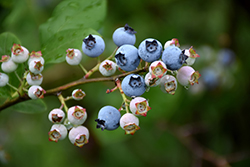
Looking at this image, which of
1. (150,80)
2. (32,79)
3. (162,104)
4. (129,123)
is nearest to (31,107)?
(32,79)

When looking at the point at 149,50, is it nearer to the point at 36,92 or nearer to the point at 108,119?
the point at 108,119

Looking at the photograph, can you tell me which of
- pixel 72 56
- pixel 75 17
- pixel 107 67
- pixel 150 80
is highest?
pixel 75 17

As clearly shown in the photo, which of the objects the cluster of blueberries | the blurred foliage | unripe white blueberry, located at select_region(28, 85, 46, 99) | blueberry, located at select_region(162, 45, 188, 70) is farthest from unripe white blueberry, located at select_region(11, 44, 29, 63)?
the blurred foliage

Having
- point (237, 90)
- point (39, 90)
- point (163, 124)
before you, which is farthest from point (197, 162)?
point (39, 90)

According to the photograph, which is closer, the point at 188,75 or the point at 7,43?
the point at 188,75

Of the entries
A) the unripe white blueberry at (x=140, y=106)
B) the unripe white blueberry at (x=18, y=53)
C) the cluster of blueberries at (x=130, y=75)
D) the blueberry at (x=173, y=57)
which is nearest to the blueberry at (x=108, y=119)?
the cluster of blueberries at (x=130, y=75)

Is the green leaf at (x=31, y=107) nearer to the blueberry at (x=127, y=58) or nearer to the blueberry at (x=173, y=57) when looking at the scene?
Result: the blueberry at (x=127, y=58)

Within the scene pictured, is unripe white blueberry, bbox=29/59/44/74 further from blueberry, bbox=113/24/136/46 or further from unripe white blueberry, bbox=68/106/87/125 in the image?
blueberry, bbox=113/24/136/46
